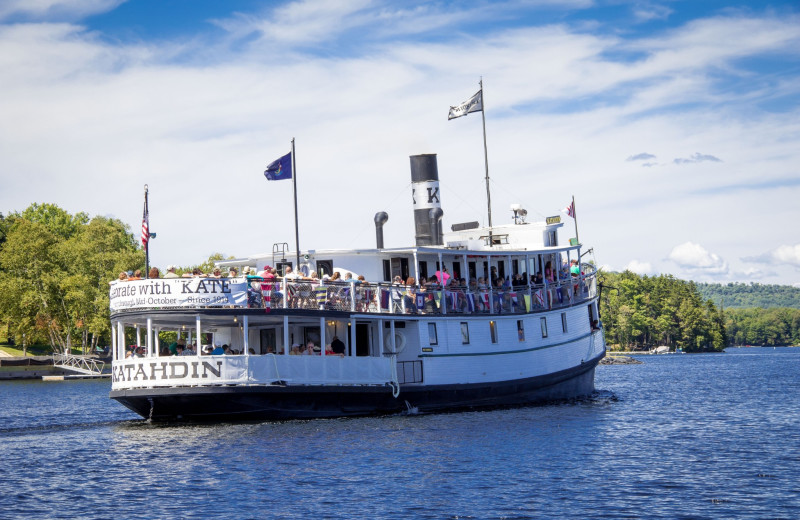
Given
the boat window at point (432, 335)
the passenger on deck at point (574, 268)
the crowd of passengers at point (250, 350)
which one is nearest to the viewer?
the crowd of passengers at point (250, 350)

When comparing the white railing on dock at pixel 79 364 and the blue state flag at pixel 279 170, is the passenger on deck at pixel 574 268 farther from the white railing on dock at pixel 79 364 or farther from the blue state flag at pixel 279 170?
the white railing on dock at pixel 79 364

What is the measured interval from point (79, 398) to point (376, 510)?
120 ft

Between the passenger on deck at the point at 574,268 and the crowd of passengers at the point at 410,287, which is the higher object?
the passenger on deck at the point at 574,268

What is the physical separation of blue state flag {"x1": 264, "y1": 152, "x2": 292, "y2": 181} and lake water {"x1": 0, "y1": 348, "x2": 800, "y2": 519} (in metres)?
9.02

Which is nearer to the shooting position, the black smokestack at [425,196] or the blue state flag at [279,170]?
the blue state flag at [279,170]

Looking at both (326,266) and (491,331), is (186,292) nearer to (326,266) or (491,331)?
(326,266)

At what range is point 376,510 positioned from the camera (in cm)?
1806

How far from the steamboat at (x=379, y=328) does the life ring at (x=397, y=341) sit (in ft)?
0.16

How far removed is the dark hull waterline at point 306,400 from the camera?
27.0 meters

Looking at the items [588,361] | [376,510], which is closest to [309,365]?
[376,510]

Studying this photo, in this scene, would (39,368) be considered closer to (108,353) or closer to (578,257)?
(108,353)

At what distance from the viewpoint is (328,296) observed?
29250 mm

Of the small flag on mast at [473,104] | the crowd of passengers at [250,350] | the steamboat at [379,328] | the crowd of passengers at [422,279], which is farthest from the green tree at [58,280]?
the crowd of passengers at [250,350]

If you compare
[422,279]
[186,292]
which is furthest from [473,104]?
[186,292]
